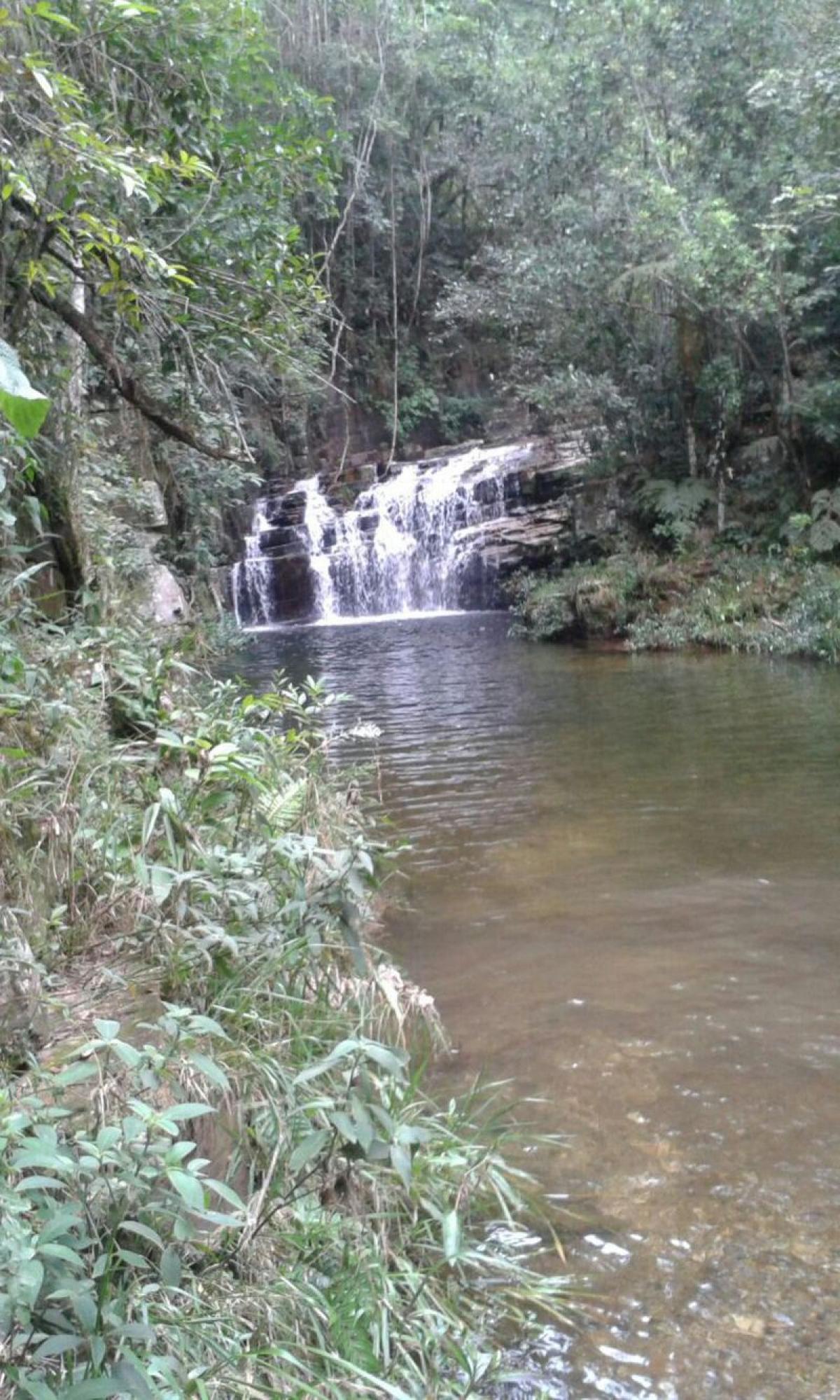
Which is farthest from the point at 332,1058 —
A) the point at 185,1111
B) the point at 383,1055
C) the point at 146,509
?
the point at 146,509

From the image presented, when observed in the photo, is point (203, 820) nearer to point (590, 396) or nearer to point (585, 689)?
point (585, 689)

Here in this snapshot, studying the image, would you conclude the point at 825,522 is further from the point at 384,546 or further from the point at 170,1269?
the point at 170,1269

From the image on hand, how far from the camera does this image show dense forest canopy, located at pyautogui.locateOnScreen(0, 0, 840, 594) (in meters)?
4.33

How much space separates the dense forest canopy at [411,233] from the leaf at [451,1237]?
9.01ft

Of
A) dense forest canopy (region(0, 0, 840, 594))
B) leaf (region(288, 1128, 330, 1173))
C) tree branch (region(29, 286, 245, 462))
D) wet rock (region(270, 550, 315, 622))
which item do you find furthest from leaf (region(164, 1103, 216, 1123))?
wet rock (region(270, 550, 315, 622))

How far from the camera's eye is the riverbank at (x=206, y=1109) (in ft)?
5.50

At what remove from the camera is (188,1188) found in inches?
63.6

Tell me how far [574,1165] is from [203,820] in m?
1.55

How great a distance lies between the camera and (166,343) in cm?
489

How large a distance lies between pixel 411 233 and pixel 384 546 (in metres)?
12.4

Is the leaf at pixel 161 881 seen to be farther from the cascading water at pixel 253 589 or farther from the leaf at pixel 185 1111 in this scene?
the cascading water at pixel 253 589

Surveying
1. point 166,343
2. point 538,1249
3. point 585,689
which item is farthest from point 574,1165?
point 585,689

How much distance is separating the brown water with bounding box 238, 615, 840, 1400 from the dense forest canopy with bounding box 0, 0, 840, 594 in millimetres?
2512

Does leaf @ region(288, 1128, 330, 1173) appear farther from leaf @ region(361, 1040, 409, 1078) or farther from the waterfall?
the waterfall
